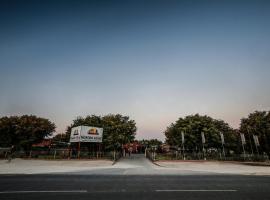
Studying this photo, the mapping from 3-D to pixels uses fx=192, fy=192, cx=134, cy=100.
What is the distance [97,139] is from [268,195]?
110ft

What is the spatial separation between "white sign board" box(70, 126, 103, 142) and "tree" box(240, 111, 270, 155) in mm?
28095

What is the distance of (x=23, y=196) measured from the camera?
6539 millimetres

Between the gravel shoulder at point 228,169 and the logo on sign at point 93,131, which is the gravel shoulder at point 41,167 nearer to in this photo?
the gravel shoulder at point 228,169

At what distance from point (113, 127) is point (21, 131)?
21863mm

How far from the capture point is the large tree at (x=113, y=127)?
43616mm

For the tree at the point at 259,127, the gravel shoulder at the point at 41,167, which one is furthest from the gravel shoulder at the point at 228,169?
the tree at the point at 259,127

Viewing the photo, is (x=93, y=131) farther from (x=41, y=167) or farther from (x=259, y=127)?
(x=259, y=127)

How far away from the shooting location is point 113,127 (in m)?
45.2

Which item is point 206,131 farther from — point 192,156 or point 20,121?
point 20,121

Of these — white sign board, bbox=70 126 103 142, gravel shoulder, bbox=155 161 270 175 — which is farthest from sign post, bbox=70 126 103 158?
gravel shoulder, bbox=155 161 270 175

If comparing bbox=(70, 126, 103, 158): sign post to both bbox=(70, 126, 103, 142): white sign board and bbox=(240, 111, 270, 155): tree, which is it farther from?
bbox=(240, 111, 270, 155): tree

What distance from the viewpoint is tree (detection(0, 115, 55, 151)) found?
4572cm

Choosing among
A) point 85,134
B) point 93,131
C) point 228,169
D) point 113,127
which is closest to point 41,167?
point 85,134

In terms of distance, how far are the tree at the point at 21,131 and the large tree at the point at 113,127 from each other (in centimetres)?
786
